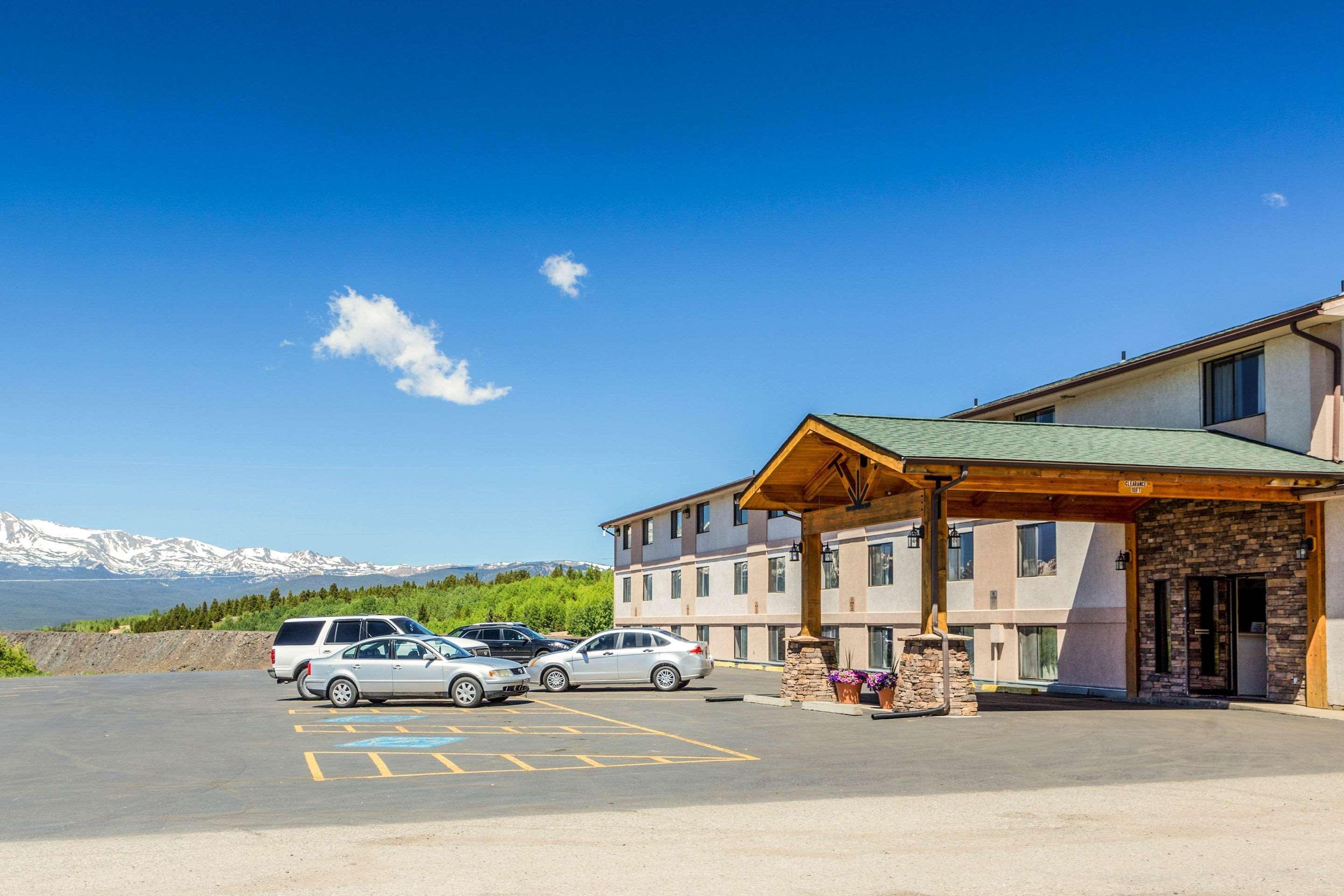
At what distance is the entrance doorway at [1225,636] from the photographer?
23.7 m

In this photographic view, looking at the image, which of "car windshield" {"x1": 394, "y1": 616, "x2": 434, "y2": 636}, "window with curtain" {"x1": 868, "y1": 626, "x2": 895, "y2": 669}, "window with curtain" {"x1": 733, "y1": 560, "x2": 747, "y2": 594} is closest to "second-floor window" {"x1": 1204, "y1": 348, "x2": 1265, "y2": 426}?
"window with curtain" {"x1": 868, "y1": 626, "x2": 895, "y2": 669}

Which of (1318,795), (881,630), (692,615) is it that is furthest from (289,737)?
(692,615)

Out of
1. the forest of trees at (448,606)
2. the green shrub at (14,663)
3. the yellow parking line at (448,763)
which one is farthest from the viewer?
the forest of trees at (448,606)

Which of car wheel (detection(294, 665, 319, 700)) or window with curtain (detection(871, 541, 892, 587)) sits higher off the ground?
window with curtain (detection(871, 541, 892, 587))

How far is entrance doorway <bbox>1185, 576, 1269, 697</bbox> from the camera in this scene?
23.7 m

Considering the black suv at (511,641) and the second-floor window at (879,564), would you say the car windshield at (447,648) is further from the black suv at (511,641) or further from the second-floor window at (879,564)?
the second-floor window at (879,564)

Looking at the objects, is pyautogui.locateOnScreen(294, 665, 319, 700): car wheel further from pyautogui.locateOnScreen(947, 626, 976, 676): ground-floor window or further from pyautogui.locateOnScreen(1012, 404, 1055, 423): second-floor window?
pyautogui.locateOnScreen(1012, 404, 1055, 423): second-floor window

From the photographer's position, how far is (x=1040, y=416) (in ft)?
97.3

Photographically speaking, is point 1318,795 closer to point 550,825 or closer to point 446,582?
point 550,825

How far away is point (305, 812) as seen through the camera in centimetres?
1134

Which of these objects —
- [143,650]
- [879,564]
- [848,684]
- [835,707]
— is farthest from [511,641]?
[143,650]

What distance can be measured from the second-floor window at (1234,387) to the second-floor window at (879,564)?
39.3 ft

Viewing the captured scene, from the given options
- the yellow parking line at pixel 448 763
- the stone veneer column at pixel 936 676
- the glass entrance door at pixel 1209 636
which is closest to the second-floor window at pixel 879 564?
the glass entrance door at pixel 1209 636

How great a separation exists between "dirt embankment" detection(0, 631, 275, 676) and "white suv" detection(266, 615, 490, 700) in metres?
34.4
